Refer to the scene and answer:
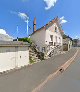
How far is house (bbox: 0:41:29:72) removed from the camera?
1562 centimetres

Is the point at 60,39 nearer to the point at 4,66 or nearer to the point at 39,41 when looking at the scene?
the point at 39,41

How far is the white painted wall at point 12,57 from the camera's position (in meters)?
15.6

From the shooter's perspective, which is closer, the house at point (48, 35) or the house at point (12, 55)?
the house at point (12, 55)

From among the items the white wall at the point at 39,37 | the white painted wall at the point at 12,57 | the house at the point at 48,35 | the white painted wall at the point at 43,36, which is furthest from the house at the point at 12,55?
the white wall at the point at 39,37

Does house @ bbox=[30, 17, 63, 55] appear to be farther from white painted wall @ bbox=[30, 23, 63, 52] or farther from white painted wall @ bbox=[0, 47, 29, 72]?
white painted wall @ bbox=[0, 47, 29, 72]

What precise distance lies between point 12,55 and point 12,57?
204mm

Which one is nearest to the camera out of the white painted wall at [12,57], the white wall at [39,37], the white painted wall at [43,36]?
the white painted wall at [12,57]

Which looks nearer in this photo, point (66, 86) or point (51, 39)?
point (66, 86)

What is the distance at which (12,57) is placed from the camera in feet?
56.1

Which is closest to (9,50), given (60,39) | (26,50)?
(26,50)

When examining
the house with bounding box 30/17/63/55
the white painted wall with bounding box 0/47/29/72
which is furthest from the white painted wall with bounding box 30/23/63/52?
the white painted wall with bounding box 0/47/29/72

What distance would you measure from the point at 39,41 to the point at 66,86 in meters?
23.3

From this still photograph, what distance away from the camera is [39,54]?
80.7 ft

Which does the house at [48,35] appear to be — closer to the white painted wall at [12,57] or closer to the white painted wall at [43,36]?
the white painted wall at [43,36]
